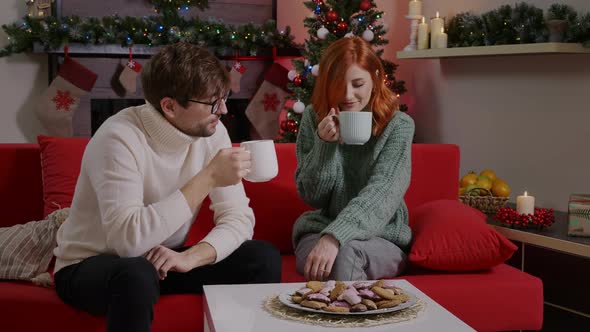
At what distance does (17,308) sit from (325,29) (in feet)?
9.13

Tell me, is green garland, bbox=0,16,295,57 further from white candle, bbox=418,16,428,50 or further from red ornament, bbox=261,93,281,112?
white candle, bbox=418,16,428,50

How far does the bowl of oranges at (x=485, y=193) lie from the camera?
11.3ft

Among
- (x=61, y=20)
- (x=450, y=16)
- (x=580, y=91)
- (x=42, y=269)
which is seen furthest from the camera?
(x=61, y=20)

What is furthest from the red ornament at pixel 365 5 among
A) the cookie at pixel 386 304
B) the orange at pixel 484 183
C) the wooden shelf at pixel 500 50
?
the cookie at pixel 386 304

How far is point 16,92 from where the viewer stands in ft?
17.8

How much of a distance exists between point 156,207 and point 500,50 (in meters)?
2.25

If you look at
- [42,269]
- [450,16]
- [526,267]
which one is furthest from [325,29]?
[42,269]

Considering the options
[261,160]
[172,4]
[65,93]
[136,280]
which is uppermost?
[172,4]

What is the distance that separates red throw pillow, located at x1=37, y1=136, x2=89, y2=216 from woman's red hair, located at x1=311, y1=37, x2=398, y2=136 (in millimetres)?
771

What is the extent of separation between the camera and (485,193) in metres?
3.47

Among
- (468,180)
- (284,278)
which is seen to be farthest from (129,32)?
(284,278)

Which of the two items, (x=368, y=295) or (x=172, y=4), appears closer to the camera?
(x=368, y=295)

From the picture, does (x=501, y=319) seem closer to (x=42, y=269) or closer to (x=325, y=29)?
(x=42, y=269)

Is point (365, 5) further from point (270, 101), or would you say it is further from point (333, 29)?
point (270, 101)
